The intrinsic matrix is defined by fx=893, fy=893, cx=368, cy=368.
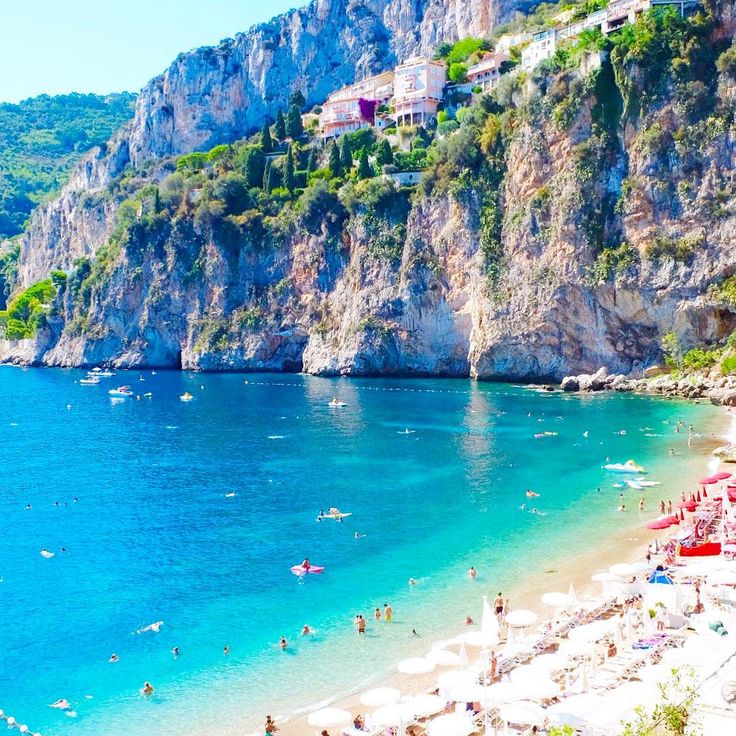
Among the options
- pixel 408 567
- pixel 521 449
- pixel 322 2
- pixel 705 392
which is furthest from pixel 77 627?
pixel 322 2

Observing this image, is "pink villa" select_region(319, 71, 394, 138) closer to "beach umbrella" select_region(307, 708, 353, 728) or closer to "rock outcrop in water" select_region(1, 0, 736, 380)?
"rock outcrop in water" select_region(1, 0, 736, 380)

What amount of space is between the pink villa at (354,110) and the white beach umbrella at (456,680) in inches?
3931

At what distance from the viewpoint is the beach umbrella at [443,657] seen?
83.4 feet

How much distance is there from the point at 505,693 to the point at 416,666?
354 centimetres

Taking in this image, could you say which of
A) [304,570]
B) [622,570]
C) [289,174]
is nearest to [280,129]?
[289,174]

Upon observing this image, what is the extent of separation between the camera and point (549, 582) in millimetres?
33719

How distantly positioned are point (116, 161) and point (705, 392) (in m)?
117

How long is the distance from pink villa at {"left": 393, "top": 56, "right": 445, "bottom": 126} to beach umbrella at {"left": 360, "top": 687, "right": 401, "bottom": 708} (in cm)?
9492

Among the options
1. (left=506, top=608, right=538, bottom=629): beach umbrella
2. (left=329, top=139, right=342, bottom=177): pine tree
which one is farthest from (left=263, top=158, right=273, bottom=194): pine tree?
(left=506, top=608, right=538, bottom=629): beach umbrella

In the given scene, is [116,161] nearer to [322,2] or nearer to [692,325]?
[322,2]

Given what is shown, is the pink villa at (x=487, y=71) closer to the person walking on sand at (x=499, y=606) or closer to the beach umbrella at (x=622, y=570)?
the beach umbrella at (x=622, y=570)

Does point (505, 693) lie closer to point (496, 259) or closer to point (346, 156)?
point (496, 259)

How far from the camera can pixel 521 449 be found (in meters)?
58.0

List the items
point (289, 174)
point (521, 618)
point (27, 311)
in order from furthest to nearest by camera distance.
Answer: point (27, 311) → point (289, 174) → point (521, 618)
